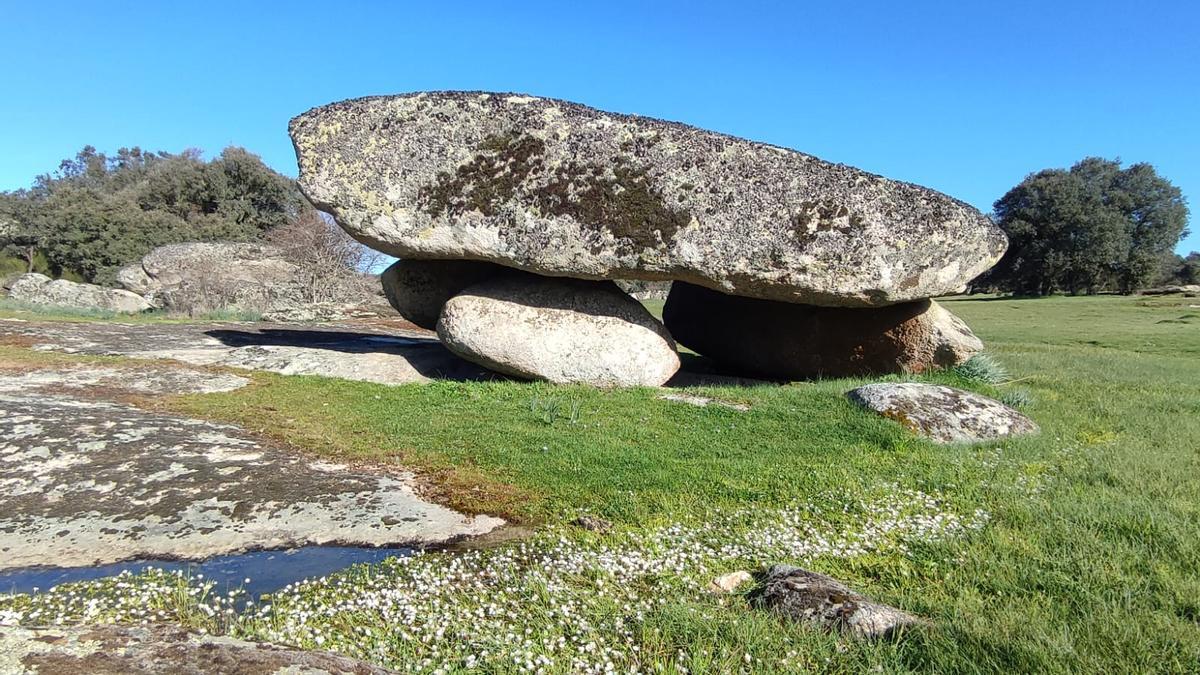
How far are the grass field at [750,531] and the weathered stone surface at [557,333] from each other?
1.16m

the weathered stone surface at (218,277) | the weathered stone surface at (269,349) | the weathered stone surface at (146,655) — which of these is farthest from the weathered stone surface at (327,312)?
the weathered stone surface at (146,655)

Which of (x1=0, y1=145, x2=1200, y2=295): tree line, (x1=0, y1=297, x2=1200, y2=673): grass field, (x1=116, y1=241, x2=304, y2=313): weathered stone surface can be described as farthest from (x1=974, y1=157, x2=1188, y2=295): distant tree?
(x1=116, y1=241, x2=304, y2=313): weathered stone surface

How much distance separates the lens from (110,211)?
41188 millimetres

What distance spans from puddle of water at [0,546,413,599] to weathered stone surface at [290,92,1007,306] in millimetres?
6621

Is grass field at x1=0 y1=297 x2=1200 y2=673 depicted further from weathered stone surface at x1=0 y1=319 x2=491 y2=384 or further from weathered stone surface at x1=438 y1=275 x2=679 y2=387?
weathered stone surface at x1=0 y1=319 x2=491 y2=384

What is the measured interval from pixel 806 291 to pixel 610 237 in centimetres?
319

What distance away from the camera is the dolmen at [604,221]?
34.7 feet

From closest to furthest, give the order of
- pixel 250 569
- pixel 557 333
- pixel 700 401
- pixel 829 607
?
pixel 829 607 < pixel 250 569 < pixel 700 401 < pixel 557 333

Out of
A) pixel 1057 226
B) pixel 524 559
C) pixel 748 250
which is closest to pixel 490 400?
pixel 748 250

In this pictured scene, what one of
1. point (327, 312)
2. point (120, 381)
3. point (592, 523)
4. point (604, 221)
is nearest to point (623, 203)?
point (604, 221)

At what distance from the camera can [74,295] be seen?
93.1 ft

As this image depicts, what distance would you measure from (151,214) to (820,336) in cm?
4331

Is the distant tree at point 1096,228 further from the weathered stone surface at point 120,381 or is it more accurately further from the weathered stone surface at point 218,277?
the weathered stone surface at point 120,381

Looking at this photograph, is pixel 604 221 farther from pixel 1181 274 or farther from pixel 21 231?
pixel 1181 274
